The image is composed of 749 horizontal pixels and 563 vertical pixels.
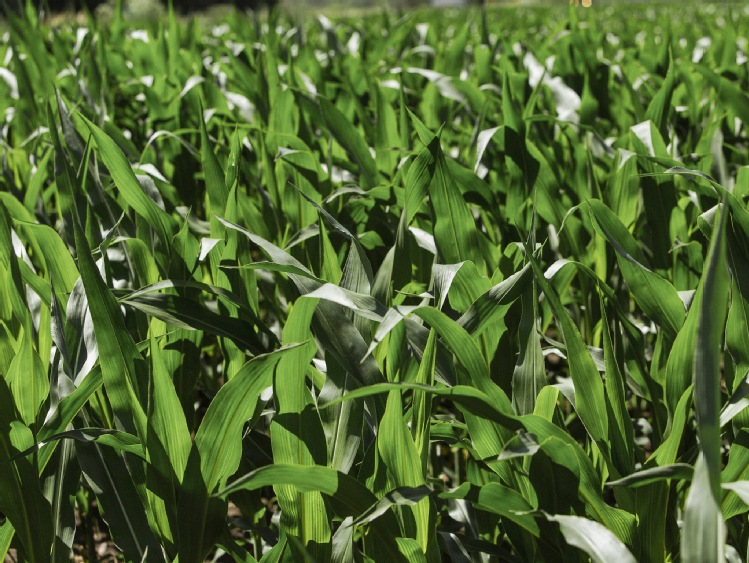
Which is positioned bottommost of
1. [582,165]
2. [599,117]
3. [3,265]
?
[599,117]

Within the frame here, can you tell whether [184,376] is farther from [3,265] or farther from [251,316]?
[3,265]

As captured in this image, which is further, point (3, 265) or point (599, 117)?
point (599, 117)

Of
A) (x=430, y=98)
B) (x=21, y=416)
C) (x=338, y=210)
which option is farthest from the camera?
(x=430, y=98)

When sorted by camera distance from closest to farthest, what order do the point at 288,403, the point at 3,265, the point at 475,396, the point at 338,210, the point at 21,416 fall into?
the point at 475,396
the point at 288,403
the point at 21,416
the point at 3,265
the point at 338,210

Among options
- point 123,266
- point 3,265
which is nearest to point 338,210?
point 123,266

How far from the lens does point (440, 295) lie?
1.00 metres

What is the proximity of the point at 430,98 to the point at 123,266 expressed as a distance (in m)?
0.99

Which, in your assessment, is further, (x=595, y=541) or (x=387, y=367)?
(x=387, y=367)

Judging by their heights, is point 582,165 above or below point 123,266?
above

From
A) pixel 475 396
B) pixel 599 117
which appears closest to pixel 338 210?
pixel 475 396

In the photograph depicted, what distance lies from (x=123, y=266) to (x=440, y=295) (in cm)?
82

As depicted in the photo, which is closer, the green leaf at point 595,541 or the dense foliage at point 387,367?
the green leaf at point 595,541

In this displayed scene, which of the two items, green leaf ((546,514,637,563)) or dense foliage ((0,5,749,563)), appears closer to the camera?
green leaf ((546,514,637,563))

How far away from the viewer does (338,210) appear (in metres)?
1.49
